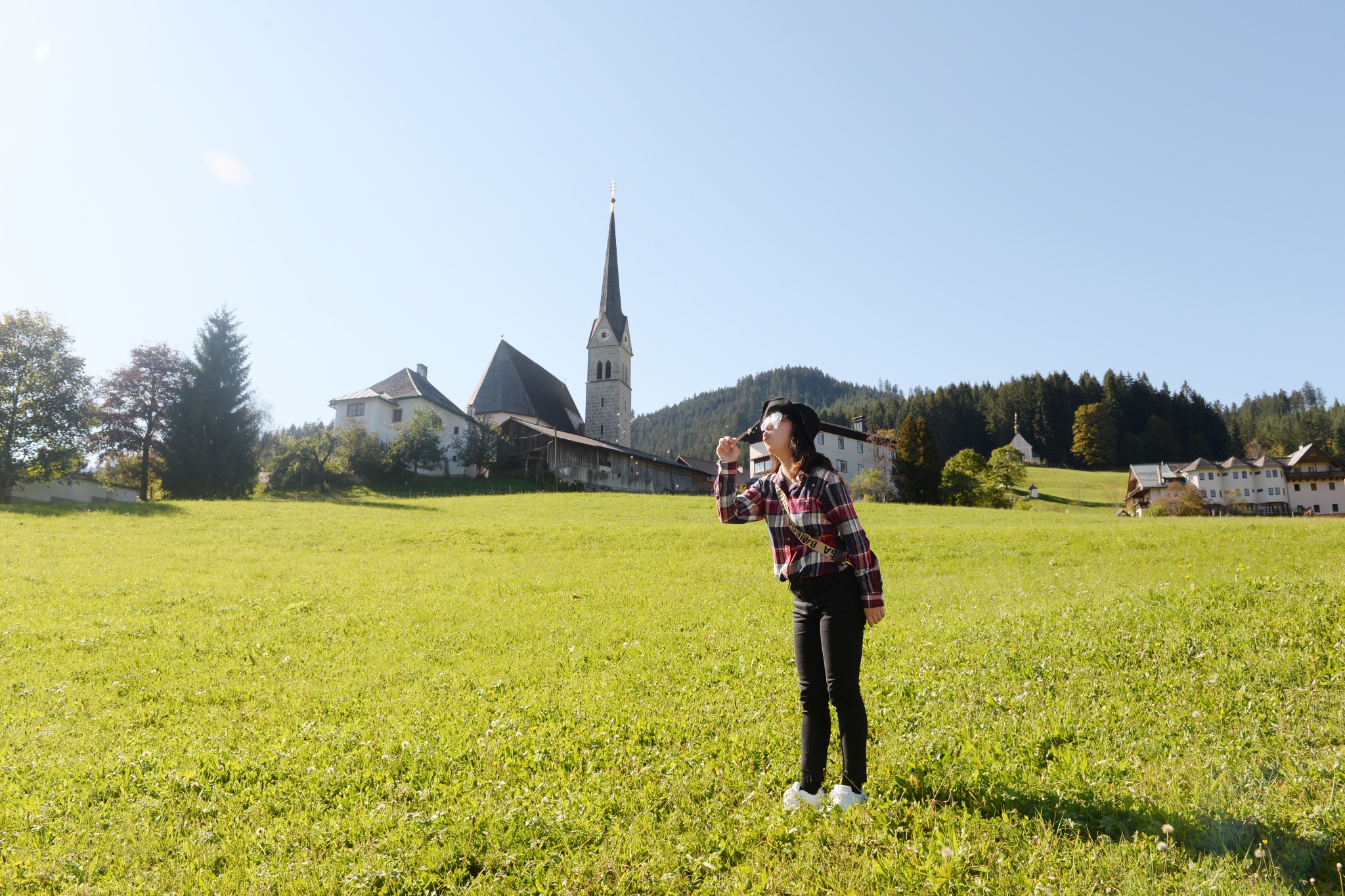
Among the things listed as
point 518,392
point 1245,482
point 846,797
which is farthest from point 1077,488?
point 846,797

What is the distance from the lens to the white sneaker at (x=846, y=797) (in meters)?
4.40

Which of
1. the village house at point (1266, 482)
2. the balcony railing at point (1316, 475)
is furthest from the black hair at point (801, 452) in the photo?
the balcony railing at point (1316, 475)

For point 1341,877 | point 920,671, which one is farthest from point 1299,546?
point 1341,877

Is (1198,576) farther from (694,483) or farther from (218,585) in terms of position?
(694,483)

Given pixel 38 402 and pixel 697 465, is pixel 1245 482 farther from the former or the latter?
pixel 38 402

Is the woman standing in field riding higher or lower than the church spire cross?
lower

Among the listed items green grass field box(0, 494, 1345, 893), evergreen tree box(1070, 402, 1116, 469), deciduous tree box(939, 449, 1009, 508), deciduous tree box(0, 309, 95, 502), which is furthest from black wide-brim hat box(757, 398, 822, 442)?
evergreen tree box(1070, 402, 1116, 469)

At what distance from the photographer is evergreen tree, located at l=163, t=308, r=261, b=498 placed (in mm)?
45750

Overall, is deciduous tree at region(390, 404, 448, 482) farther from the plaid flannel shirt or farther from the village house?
the village house

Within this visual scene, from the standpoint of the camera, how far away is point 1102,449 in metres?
108

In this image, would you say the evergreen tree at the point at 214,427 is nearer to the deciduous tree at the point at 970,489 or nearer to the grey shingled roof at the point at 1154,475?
the deciduous tree at the point at 970,489

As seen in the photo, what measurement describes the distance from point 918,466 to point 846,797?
198 feet

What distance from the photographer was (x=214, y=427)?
4709cm

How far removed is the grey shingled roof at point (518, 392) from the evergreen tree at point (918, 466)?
1432 inches
